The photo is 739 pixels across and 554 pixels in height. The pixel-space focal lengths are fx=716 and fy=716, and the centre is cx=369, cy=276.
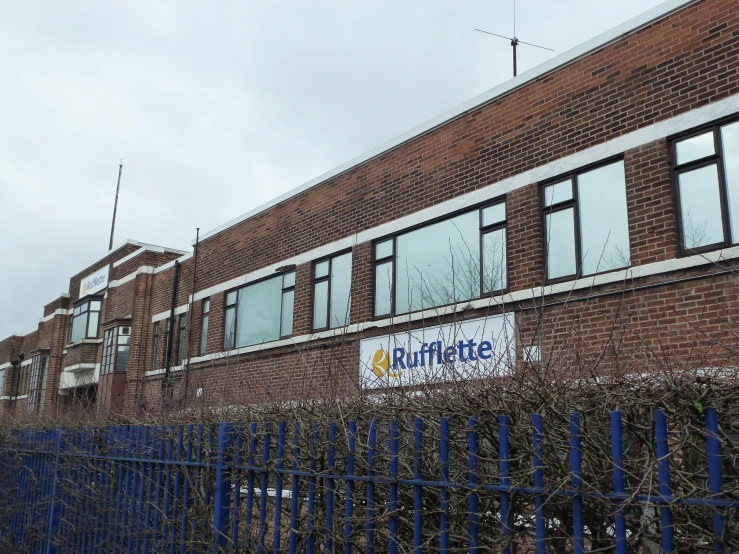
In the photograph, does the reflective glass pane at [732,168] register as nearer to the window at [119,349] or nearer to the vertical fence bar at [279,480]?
the vertical fence bar at [279,480]

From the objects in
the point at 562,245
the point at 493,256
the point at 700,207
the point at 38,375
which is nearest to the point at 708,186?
the point at 700,207

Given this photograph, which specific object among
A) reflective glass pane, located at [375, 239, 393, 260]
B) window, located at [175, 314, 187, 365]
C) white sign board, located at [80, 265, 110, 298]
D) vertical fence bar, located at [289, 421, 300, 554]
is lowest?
vertical fence bar, located at [289, 421, 300, 554]

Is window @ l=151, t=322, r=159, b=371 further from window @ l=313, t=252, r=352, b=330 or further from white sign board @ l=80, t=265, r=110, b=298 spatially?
window @ l=313, t=252, r=352, b=330

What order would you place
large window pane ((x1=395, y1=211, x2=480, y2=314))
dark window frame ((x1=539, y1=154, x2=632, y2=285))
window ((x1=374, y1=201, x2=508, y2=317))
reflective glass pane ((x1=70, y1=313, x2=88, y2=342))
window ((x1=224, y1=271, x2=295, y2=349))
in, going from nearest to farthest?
dark window frame ((x1=539, y1=154, x2=632, y2=285))
window ((x1=374, y1=201, x2=508, y2=317))
large window pane ((x1=395, y1=211, x2=480, y2=314))
window ((x1=224, y1=271, x2=295, y2=349))
reflective glass pane ((x1=70, y1=313, x2=88, y2=342))

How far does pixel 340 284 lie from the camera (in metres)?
14.9

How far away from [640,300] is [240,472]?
6231 mm

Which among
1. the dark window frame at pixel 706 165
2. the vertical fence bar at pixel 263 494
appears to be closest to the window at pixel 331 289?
the dark window frame at pixel 706 165

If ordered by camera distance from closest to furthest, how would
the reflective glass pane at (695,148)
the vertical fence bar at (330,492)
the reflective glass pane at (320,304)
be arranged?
1. the vertical fence bar at (330,492)
2. the reflective glass pane at (695,148)
3. the reflective glass pane at (320,304)

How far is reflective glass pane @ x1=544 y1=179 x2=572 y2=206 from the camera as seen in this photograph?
34.7 ft

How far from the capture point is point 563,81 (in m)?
10.8

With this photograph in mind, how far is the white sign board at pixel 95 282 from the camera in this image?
29.5m

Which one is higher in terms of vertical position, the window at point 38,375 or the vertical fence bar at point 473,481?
the window at point 38,375

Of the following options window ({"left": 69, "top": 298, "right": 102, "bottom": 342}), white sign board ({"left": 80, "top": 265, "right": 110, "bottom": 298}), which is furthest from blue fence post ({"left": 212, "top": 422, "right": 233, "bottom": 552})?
window ({"left": 69, "top": 298, "right": 102, "bottom": 342})

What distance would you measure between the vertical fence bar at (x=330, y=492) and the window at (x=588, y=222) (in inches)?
243
